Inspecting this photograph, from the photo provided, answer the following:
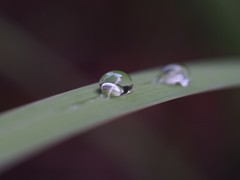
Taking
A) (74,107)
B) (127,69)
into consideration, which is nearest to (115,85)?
(74,107)

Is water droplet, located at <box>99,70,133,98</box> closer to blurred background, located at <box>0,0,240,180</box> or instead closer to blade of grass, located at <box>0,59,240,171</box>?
blade of grass, located at <box>0,59,240,171</box>

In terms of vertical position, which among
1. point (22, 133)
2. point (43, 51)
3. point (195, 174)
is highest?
point (43, 51)

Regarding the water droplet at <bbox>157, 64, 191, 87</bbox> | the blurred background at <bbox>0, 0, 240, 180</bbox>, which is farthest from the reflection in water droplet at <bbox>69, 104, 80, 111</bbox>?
the blurred background at <bbox>0, 0, 240, 180</bbox>

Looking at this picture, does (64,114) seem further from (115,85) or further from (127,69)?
(127,69)

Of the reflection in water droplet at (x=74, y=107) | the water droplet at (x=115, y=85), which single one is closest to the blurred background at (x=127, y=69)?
the water droplet at (x=115, y=85)

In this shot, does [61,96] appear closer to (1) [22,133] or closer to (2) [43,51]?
(1) [22,133]

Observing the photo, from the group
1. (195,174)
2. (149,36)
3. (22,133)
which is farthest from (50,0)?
(22,133)
